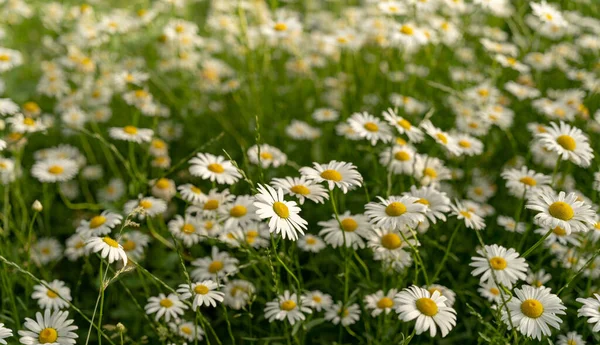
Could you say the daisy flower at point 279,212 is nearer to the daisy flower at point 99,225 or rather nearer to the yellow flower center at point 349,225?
the yellow flower center at point 349,225

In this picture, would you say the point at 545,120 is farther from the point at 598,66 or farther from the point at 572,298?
the point at 572,298

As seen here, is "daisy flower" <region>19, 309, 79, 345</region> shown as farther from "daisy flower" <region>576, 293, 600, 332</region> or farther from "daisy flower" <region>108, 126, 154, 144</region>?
"daisy flower" <region>576, 293, 600, 332</region>

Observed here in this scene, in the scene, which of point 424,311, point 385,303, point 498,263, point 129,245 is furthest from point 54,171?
point 498,263

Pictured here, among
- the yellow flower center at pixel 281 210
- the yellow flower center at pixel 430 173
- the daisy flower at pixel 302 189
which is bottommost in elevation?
the yellow flower center at pixel 430 173

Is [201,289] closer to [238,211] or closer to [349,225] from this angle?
[238,211]

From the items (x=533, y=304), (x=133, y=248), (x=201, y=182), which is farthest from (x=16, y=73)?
(x=533, y=304)

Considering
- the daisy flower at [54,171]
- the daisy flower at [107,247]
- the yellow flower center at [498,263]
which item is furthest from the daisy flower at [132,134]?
the yellow flower center at [498,263]

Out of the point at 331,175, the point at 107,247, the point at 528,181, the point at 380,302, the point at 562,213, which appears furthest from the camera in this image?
the point at 528,181
